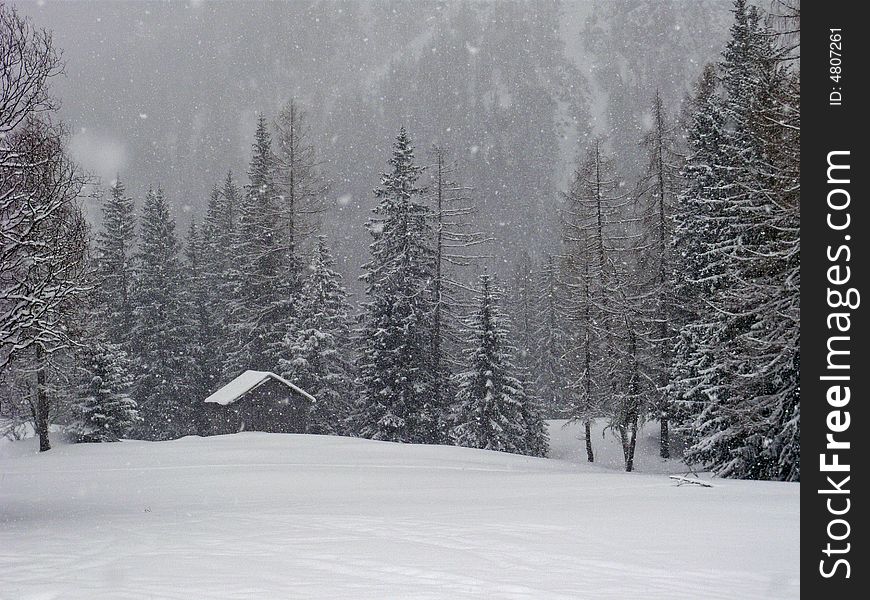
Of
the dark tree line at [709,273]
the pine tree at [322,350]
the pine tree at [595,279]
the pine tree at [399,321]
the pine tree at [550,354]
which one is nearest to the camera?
the dark tree line at [709,273]

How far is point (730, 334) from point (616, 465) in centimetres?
1634

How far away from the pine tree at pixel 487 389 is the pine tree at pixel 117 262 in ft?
74.9

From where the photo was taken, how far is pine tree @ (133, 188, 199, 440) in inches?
1597

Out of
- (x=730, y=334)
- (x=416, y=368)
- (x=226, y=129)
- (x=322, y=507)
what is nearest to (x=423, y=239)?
(x=416, y=368)

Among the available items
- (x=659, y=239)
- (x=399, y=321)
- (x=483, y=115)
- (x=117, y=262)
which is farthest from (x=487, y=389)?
(x=483, y=115)

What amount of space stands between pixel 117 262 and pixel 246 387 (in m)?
18.0

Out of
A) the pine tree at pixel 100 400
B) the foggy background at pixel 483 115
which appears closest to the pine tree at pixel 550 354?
the pine tree at pixel 100 400

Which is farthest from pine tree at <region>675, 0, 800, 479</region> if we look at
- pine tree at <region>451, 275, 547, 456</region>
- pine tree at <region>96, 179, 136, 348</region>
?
pine tree at <region>96, 179, 136, 348</region>

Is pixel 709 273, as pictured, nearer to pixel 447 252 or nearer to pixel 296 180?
pixel 447 252

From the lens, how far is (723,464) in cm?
1822

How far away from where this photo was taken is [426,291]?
31.7 m

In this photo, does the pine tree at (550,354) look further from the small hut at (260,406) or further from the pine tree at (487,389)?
the small hut at (260,406)

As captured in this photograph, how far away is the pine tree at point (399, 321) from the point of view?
98.9 feet

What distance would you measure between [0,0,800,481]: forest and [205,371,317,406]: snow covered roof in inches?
64.7
